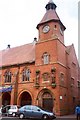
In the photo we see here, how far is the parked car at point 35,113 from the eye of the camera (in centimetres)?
2294

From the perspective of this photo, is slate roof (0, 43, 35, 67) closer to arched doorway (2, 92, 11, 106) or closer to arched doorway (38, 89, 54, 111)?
arched doorway (2, 92, 11, 106)

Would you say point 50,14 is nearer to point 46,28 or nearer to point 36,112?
point 46,28

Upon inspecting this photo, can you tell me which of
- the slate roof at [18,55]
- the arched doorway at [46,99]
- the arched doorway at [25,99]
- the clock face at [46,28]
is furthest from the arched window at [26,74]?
the clock face at [46,28]

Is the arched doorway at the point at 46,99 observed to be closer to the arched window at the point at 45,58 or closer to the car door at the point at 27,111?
the arched window at the point at 45,58

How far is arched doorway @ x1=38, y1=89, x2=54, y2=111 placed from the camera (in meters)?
31.1

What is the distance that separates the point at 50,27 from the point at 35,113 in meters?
16.8

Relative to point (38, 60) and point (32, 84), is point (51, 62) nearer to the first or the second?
point (38, 60)

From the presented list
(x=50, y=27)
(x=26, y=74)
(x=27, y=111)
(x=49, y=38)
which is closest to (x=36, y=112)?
(x=27, y=111)

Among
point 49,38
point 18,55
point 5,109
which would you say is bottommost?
point 5,109

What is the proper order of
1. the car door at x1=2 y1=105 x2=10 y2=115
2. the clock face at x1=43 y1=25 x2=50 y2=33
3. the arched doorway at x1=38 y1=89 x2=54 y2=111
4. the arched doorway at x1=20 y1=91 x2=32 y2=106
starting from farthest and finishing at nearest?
1. the arched doorway at x1=20 y1=91 x2=32 y2=106
2. the clock face at x1=43 y1=25 x2=50 y2=33
3. the arched doorway at x1=38 y1=89 x2=54 y2=111
4. the car door at x1=2 y1=105 x2=10 y2=115

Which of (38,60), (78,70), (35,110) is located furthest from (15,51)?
(35,110)

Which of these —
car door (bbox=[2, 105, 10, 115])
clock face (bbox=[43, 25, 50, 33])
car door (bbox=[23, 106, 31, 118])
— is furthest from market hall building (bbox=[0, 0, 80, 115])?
car door (bbox=[23, 106, 31, 118])

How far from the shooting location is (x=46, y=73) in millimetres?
32219

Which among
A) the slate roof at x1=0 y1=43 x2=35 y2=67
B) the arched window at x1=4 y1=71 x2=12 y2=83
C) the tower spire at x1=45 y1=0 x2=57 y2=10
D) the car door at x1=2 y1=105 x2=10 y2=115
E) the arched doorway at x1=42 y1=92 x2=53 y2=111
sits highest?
the tower spire at x1=45 y1=0 x2=57 y2=10
